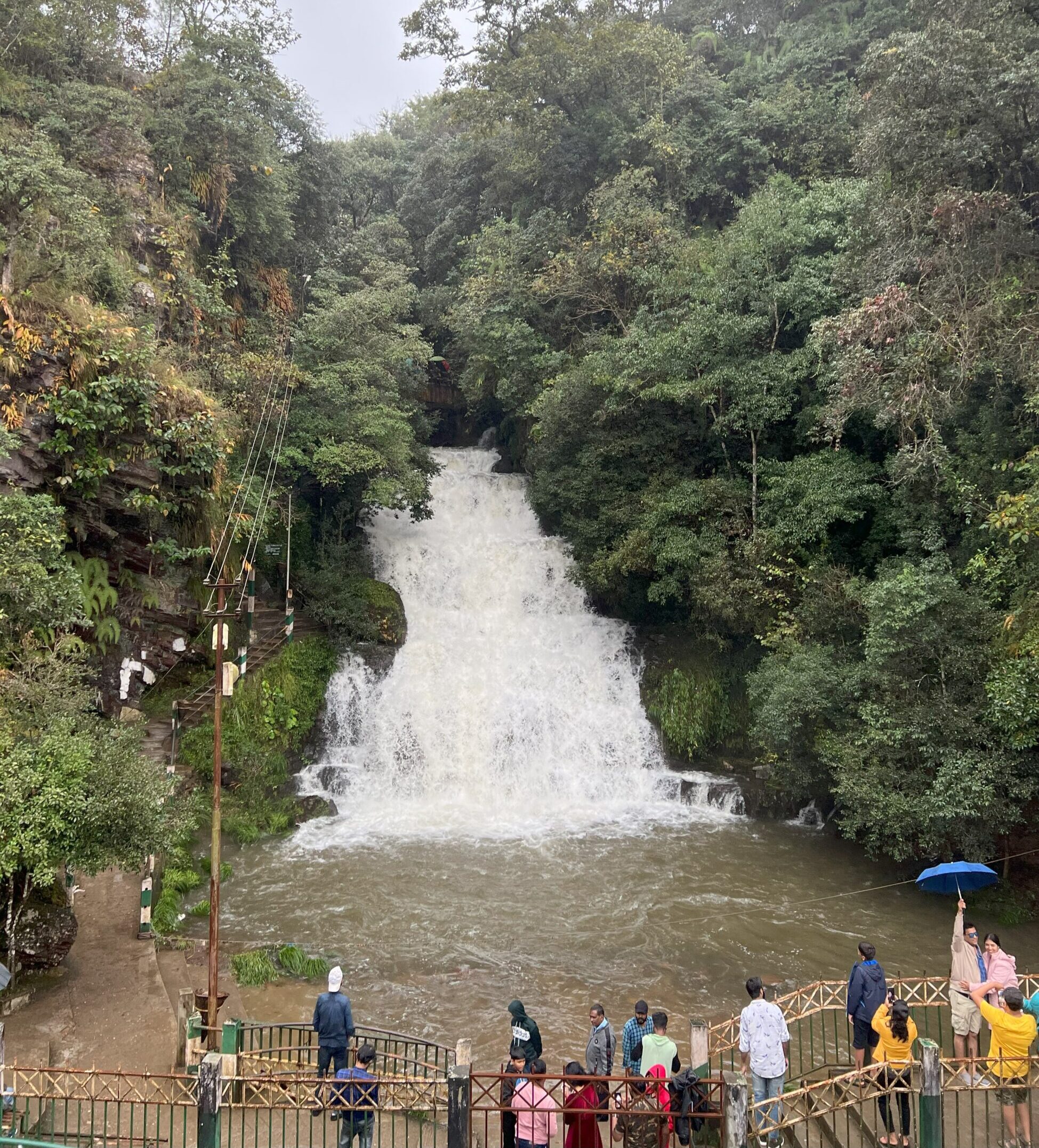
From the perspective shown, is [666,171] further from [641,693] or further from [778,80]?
[641,693]

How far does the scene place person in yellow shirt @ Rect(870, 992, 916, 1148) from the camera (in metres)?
7.02

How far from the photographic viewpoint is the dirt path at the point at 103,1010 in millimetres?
9172

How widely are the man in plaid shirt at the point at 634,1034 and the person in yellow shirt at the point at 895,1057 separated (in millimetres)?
2024

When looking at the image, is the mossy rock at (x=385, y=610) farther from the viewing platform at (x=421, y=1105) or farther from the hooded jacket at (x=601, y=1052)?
the hooded jacket at (x=601, y=1052)

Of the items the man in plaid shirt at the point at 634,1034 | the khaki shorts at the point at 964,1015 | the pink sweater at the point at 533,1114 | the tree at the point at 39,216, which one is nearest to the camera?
the pink sweater at the point at 533,1114

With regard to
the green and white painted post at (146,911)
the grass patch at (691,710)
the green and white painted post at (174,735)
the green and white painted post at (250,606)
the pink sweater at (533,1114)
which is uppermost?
the green and white painted post at (250,606)

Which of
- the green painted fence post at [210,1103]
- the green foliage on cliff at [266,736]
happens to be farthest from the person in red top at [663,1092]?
the green foliage on cliff at [266,736]

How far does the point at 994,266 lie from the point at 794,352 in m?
5.18

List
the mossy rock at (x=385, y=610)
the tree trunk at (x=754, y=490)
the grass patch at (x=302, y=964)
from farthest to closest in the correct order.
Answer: the mossy rock at (x=385, y=610), the tree trunk at (x=754, y=490), the grass patch at (x=302, y=964)

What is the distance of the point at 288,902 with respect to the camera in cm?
1413

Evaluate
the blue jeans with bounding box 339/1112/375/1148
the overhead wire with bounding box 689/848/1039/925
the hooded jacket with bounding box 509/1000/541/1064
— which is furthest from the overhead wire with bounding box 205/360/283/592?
the blue jeans with bounding box 339/1112/375/1148

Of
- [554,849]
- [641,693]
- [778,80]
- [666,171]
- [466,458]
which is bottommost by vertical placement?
[554,849]

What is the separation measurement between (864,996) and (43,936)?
9838 mm

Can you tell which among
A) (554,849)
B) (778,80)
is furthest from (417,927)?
(778,80)
